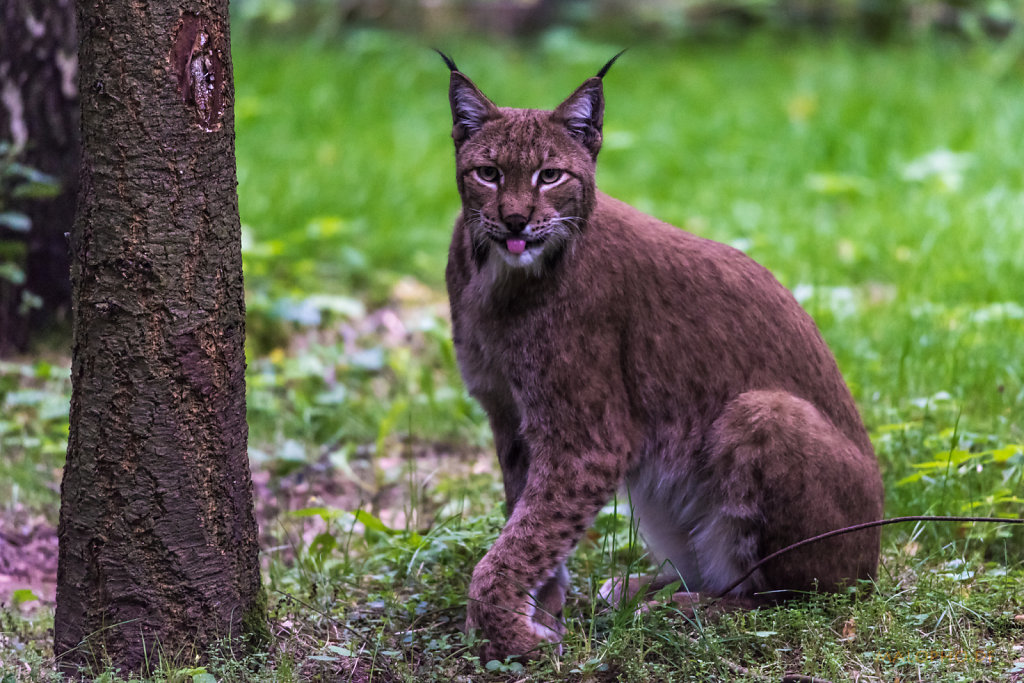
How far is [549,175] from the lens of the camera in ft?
10.1

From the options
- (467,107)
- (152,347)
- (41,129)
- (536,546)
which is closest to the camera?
(152,347)

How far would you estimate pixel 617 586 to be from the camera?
3.50 meters

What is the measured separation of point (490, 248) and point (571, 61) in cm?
778

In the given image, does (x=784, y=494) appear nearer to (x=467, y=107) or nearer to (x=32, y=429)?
(x=467, y=107)

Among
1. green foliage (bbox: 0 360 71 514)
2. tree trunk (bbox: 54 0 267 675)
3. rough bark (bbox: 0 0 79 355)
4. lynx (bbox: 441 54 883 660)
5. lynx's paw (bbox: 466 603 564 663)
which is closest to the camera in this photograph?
tree trunk (bbox: 54 0 267 675)

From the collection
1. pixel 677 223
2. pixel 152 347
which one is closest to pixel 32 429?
pixel 152 347

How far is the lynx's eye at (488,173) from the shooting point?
10.1ft

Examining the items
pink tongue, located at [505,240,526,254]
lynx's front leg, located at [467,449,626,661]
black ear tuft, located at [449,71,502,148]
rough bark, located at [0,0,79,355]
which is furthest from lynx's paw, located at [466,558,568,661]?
→ rough bark, located at [0,0,79,355]

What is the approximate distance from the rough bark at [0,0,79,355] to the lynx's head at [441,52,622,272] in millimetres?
2252

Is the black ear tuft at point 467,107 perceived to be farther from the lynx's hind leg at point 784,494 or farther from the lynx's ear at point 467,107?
the lynx's hind leg at point 784,494

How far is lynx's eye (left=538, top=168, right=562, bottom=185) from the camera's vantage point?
3.07 m

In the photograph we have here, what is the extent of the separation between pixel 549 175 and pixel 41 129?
268 cm

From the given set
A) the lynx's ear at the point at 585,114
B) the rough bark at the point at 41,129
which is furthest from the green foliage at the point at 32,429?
the lynx's ear at the point at 585,114

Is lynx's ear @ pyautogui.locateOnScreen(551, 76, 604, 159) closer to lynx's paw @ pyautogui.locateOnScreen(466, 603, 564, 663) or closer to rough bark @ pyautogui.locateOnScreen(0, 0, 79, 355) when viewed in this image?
lynx's paw @ pyautogui.locateOnScreen(466, 603, 564, 663)
